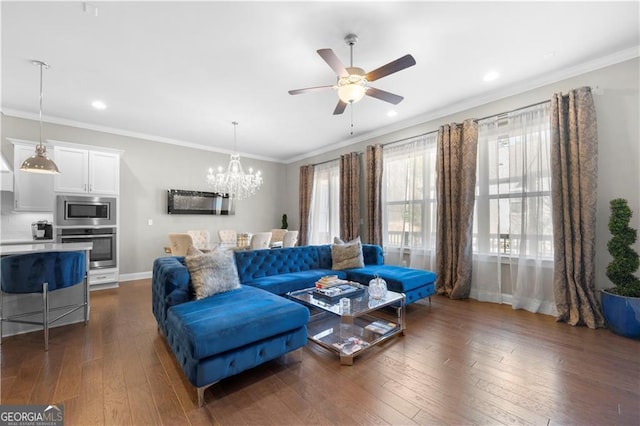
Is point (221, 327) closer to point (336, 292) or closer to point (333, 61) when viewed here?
point (336, 292)

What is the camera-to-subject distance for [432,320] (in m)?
3.13

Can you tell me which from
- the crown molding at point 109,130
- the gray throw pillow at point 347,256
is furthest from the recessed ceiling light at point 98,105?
the gray throw pillow at point 347,256

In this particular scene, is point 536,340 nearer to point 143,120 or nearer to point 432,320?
point 432,320

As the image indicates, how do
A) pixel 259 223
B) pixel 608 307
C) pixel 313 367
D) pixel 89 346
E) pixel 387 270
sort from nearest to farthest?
pixel 313 367
pixel 89 346
pixel 608 307
pixel 387 270
pixel 259 223

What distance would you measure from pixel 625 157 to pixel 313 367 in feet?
12.9

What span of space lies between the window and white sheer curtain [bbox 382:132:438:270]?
711 mm

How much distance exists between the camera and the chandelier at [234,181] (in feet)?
16.9

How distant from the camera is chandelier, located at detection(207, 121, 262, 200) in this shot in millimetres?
5137

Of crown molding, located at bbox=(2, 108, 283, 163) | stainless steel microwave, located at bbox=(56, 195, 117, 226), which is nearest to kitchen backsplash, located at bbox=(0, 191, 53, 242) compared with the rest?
stainless steel microwave, located at bbox=(56, 195, 117, 226)

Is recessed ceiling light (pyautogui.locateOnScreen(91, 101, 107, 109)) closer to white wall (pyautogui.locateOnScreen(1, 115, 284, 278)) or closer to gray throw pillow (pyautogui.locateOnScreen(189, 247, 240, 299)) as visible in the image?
white wall (pyautogui.locateOnScreen(1, 115, 284, 278))

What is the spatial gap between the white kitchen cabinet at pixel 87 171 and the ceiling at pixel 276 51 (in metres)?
0.68

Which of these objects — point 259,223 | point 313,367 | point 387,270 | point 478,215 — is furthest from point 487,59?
point 259,223

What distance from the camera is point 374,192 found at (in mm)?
5172

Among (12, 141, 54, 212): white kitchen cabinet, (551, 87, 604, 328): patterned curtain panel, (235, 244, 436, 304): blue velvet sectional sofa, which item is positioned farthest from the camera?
(12, 141, 54, 212): white kitchen cabinet
